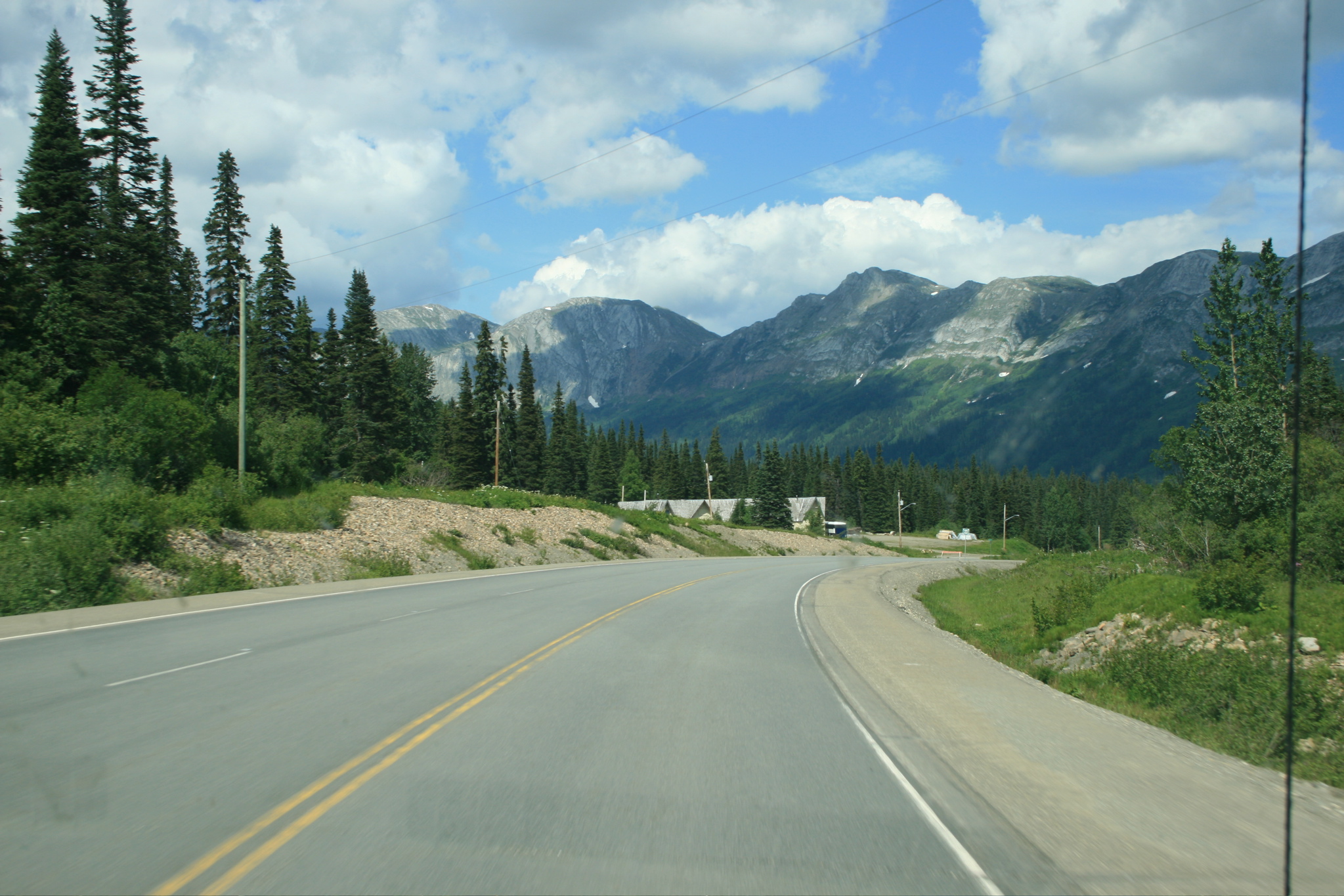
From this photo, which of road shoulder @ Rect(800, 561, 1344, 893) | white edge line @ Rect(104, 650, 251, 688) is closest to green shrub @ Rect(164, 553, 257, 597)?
white edge line @ Rect(104, 650, 251, 688)

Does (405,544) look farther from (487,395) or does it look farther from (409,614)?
(487,395)

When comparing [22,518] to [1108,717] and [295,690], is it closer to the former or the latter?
[295,690]

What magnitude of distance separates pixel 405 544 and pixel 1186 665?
2620 cm

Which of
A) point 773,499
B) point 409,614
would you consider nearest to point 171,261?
point 409,614

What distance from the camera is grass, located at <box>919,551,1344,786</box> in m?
10.9

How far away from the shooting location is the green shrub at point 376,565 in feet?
91.6

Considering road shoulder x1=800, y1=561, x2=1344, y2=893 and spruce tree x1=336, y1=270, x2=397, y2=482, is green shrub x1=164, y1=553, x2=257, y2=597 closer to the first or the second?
road shoulder x1=800, y1=561, x2=1344, y2=893

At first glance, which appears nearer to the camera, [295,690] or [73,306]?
[295,690]

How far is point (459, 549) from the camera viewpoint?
116 feet

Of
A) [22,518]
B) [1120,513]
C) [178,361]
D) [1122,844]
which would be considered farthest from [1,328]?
[1120,513]

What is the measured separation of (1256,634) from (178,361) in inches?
1839

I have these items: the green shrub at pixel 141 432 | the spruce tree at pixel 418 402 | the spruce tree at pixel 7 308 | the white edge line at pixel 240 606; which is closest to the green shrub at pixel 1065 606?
the white edge line at pixel 240 606

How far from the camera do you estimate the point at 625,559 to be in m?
49.2

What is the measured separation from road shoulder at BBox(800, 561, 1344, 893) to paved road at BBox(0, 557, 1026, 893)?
49 centimetres
